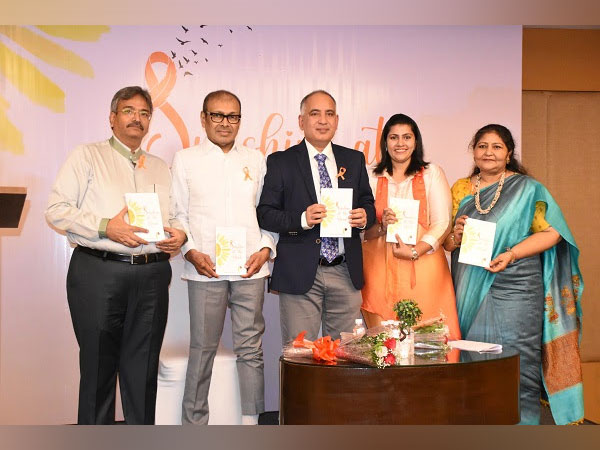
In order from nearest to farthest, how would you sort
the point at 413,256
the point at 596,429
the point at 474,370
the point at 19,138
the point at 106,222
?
1. the point at 596,429
2. the point at 474,370
3. the point at 106,222
4. the point at 413,256
5. the point at 19,138

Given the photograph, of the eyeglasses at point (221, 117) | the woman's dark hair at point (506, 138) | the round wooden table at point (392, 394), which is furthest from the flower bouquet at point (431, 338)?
the eyeglasses at point (221, 117)

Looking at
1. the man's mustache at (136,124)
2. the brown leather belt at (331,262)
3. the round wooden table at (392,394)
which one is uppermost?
the man's mustache at (136,124)

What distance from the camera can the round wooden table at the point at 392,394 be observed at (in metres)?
2.69

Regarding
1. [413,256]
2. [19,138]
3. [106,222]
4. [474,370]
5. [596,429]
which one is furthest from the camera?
[19,138]

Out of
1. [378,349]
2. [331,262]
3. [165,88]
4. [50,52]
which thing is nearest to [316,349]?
[378,349]

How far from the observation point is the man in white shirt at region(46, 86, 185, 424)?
3.48 m

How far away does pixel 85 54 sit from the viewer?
4434 mm

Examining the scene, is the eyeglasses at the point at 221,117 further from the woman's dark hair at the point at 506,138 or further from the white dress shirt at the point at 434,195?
the woman's dark hair at the point at 506,138

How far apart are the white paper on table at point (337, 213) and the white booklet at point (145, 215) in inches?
32.7

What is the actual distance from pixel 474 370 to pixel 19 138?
3078mm

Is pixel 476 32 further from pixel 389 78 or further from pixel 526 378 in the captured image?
pixel 526 378

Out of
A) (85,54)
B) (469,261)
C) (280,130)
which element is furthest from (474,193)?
(85,54)

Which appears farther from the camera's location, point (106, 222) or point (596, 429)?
point (106, 222)

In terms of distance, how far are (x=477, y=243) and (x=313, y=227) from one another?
0.85 meters
